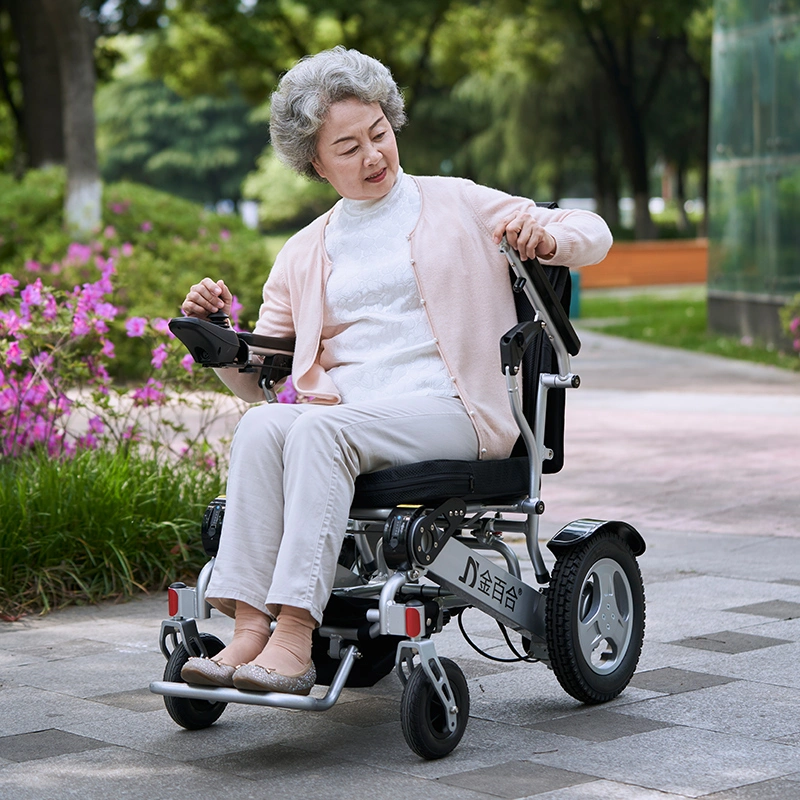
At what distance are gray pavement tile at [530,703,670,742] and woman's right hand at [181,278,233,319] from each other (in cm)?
132

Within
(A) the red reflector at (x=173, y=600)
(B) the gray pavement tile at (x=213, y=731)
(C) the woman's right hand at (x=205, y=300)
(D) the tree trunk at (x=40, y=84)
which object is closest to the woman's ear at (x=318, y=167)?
(C) the woman's right hand at (x=205, y=300)

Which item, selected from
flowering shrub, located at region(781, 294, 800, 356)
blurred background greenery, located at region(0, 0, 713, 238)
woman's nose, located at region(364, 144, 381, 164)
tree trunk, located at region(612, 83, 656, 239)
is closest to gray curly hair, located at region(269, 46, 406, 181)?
woman's nose, located at region(364, 144, 381, 164)

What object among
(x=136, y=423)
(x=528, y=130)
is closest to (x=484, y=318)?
(x=136, y=423)

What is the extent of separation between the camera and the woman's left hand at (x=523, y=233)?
11.3 feet

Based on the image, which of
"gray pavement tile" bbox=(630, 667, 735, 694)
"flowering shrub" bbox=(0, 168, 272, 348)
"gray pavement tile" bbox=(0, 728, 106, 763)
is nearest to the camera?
"gray pavement tile" bbox=(0, 728, 106, 763)

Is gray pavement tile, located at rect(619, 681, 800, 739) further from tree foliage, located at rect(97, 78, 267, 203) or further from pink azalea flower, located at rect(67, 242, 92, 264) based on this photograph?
tree foliage, located at rect(97, 78, 267, 203)

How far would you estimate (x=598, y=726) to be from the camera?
3.56m

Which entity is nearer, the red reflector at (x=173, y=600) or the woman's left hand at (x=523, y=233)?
the woman's left hand at (x=523, y=233)

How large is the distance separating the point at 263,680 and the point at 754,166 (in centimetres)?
1464

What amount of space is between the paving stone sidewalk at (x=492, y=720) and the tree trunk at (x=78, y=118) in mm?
9243

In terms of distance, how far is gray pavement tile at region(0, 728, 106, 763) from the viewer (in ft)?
11.1

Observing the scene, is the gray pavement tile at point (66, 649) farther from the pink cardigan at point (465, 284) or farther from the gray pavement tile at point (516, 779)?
the gray pavement tile at point (516, 779)

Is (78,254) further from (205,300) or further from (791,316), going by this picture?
(205,300)

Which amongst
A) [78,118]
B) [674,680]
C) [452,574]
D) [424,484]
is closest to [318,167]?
[424,484]
